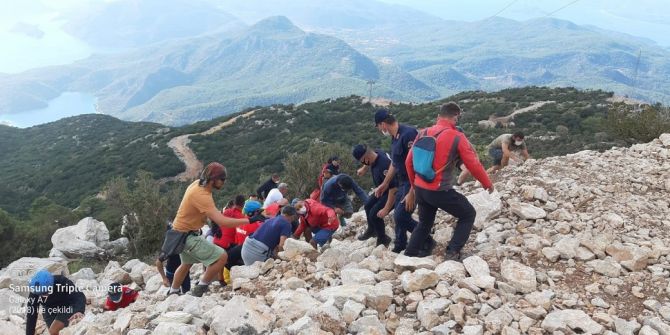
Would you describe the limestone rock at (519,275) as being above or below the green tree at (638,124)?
above

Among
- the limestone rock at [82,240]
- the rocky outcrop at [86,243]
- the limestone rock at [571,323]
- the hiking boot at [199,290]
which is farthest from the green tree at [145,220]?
the limestone rock at [571,323]

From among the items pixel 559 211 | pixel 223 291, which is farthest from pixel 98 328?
pixel 559 211

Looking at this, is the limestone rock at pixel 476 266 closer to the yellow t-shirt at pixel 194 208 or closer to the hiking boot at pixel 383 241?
the hiking boot at pixel 383 241

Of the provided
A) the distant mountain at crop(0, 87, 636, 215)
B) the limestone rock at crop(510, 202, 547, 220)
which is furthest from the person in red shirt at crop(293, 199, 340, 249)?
the distant mountain at crop(0, 87, 636, 215)

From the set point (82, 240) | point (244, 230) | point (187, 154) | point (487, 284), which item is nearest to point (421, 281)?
point (487, 284)

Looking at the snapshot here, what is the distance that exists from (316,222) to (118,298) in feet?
10.3

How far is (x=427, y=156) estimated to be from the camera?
4.39 metres

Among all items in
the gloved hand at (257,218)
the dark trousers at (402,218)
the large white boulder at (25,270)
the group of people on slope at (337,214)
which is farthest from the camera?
the large white boulder at (25,270)

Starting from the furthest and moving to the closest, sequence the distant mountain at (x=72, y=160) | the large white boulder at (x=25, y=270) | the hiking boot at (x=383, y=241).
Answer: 1. the distant mountain at (x=72, y=160)
2. the large white boulder at (x=25, y=270)
3. the hiking boot at (x=383, y=241)

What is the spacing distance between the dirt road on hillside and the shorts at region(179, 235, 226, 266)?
32945 mm

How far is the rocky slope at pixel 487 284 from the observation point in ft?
12.3

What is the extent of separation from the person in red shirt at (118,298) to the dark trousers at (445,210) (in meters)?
4.40

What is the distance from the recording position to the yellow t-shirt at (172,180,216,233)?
507 cm

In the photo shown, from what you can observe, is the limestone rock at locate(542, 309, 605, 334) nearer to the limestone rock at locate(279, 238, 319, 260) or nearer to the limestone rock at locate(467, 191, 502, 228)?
the limestone rock at locate(467, 191, 502, 228)
